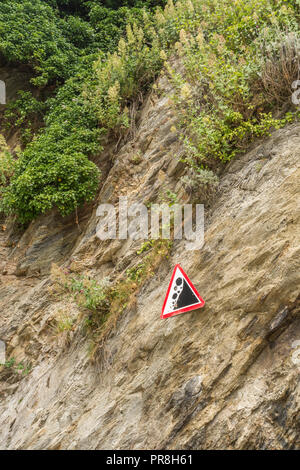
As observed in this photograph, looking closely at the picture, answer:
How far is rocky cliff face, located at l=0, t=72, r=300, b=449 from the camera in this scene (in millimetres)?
2900

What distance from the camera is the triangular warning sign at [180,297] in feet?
12.1

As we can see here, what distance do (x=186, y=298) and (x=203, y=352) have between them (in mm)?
627

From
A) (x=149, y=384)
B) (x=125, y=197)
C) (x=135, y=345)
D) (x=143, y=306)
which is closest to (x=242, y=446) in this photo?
(x=149, y=384)

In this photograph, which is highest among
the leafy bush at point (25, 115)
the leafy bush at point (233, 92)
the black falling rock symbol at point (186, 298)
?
the leafy bush at point (25, 115)

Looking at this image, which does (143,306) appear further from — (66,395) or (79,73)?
(79,73)

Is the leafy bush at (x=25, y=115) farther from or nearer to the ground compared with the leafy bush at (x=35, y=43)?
nearer to the ground

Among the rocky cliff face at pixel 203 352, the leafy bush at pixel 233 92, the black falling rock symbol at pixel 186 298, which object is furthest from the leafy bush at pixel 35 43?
the black falling rock symbol at pixel 186 298

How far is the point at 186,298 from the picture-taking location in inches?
148

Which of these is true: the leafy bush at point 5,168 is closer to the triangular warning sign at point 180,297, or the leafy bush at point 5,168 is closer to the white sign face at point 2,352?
the white sign face at point 2,352

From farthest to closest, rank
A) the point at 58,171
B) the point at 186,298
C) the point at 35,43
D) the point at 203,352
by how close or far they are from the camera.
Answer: the point at 35,43 < the point at 58,171 < the point at 186,298 < the point at 203,352

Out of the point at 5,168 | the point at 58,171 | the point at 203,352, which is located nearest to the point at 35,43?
the point at 5,168

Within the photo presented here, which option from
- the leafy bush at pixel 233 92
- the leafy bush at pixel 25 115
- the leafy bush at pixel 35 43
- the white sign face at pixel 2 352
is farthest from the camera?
the leafy bush at pixel 35 43

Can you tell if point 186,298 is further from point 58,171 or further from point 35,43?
point 35,43

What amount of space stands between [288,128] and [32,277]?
5.58 meters
